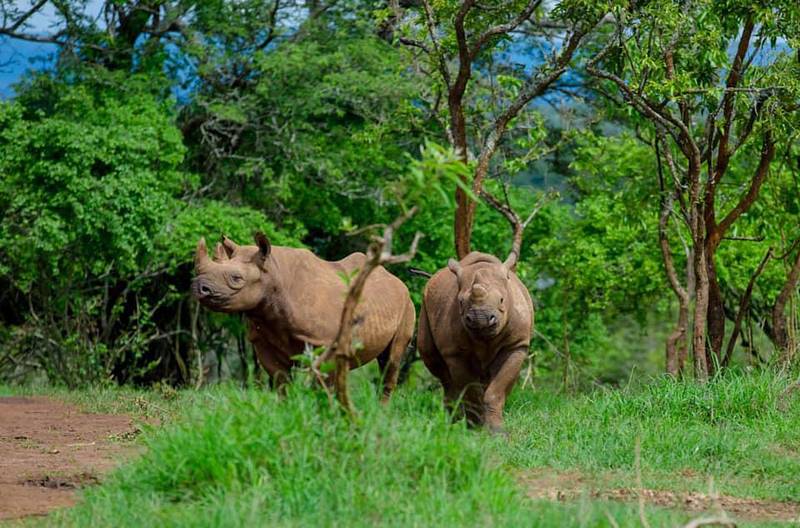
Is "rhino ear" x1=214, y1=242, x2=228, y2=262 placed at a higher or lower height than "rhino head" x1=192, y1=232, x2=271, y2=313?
higher

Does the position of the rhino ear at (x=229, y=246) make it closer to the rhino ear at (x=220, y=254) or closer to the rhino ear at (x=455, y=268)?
the rhino ear at (x=220, y=254)

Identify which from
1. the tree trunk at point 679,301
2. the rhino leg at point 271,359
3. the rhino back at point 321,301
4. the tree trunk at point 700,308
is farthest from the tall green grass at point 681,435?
the tree trunk at point 679,301

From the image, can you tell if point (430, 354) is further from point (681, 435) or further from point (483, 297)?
point (681, 435)

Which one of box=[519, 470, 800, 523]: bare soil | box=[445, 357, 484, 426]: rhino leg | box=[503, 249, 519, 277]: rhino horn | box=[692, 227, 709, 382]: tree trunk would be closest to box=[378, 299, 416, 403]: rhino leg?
box=[445, 357, 484, 426]: rhino leg

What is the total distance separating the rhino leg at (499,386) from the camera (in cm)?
985

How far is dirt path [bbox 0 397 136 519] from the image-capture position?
759cm

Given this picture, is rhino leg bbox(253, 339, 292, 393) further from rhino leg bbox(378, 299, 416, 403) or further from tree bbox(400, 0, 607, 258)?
tree bbox(400, 0, 607, 258)

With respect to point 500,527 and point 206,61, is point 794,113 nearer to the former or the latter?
point 500,527

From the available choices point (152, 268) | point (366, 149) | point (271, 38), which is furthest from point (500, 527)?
point (271, 38)

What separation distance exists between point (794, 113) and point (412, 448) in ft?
25.1

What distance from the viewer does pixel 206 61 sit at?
67.3 feet

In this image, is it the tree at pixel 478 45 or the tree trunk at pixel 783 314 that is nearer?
the tree trunk at pixel 783 314

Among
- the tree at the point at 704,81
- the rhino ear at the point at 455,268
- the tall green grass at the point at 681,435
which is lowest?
the tall green grass at the point at 681,435

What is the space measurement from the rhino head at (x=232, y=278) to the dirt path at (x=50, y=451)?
49.0 inches
